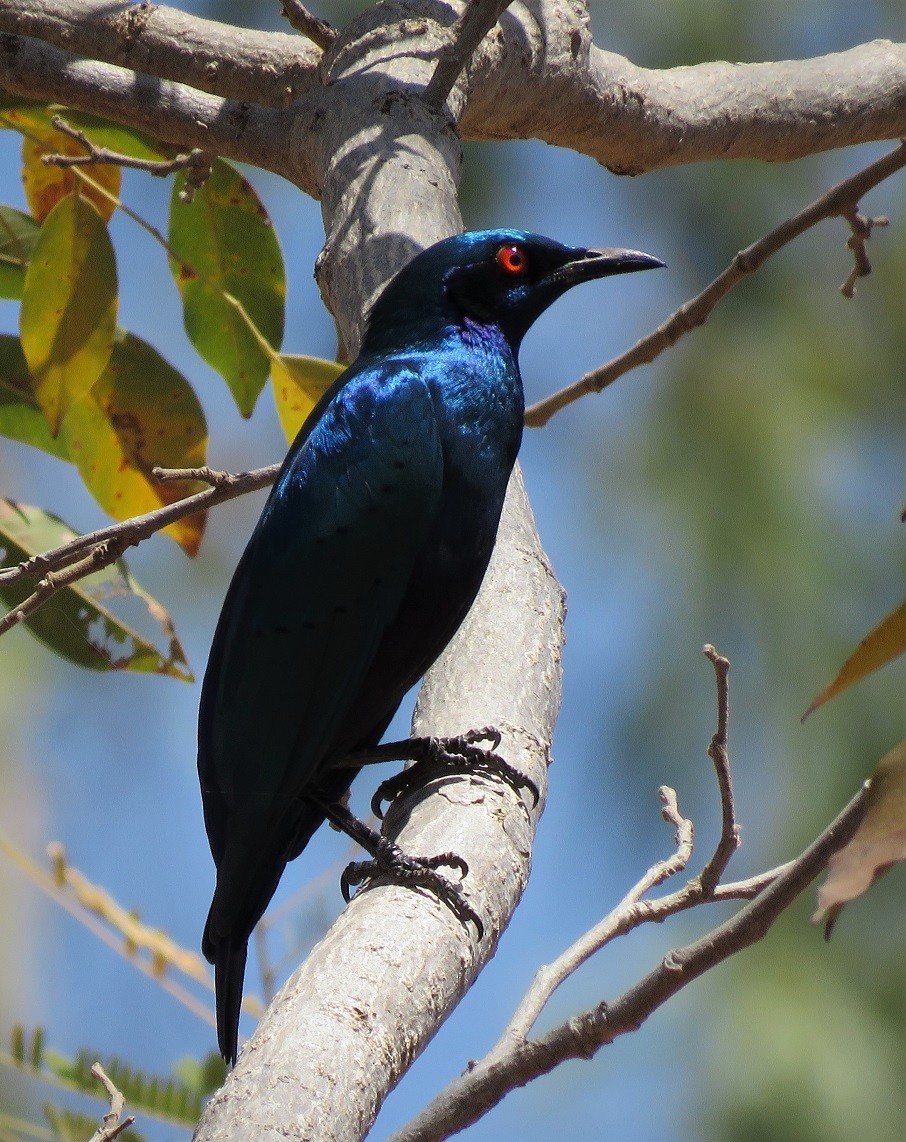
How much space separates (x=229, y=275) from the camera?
12.6 ft

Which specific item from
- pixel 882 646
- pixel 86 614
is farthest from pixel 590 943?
pixel 86 614

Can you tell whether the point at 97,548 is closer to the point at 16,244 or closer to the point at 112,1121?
the point at 112,1121

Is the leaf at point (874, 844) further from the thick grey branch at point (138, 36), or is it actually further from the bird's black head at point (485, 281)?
the thick grey branch at point (138, 36)

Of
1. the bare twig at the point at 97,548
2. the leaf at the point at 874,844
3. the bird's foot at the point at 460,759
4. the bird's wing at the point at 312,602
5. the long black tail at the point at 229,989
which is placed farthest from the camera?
the bird's wing at the point at 312,602

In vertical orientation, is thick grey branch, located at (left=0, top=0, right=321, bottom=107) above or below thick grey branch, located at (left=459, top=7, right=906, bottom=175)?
below

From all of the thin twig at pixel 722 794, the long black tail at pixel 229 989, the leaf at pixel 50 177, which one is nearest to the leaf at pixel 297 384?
the leaf at pixel 50 177

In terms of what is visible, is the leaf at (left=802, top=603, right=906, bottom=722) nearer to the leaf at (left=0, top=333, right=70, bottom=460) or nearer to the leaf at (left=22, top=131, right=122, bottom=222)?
the leaf at (left=0, top=333, right=70, bottom=460)

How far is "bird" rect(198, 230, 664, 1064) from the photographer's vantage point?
2.99 meters

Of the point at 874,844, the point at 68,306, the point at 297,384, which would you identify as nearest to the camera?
the point at 874,844

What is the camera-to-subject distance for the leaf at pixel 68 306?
11.0 feet

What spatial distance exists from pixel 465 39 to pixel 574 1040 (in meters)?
2.05

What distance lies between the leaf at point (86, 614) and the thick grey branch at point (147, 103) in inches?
39.2

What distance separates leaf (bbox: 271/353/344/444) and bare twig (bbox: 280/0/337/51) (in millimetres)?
769

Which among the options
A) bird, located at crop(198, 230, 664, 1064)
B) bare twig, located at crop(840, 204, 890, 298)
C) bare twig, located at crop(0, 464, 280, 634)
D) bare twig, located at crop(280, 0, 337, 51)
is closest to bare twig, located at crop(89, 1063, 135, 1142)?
bird, located at crop(198, 230, 664, 1064)
